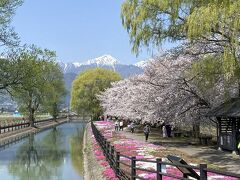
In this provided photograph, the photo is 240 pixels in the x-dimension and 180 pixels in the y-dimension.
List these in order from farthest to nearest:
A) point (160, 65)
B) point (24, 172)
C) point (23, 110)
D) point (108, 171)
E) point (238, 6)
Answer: point (23, 110) < point (160, 65) < point (24, 172) < point (108, 171) < point (238, 6)

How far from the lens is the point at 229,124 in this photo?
25.1m

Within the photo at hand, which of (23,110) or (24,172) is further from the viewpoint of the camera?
(23,110)

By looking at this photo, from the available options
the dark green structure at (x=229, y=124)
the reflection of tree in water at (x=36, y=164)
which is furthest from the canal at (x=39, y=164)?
the dark green structure at (x=229, y=124)

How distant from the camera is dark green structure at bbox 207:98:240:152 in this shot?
75.4ft

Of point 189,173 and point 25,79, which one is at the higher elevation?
point 25,79

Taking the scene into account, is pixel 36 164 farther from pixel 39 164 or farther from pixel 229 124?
pixel 229 124

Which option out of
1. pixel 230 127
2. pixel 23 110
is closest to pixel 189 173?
pixel 230 127

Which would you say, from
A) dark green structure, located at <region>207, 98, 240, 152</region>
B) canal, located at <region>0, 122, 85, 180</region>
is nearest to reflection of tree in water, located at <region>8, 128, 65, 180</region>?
canal, located at <region>0, 122, 85, 180</region>

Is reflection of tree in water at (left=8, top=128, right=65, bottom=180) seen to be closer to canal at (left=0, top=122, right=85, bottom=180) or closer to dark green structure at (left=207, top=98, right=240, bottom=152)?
canal at (left=0, top=122, right=85, bottom=180)

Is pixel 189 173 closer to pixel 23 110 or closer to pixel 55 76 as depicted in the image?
pixel 23 110

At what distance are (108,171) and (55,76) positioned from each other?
74574 millimetres

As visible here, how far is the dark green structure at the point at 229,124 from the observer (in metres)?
23.0

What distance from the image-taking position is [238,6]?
51.6ft

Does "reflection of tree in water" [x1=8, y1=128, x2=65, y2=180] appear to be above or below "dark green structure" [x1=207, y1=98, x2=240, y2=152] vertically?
below
